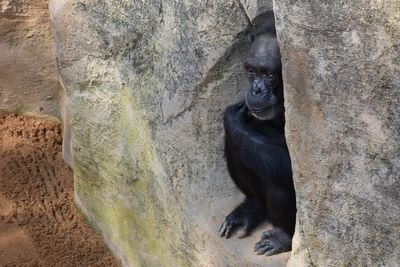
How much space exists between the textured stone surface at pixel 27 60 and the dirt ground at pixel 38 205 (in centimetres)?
13

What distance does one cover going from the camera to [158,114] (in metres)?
4.40

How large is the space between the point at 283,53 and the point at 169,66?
4.11 feet

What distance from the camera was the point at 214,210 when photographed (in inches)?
171

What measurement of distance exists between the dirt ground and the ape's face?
5.53 ft

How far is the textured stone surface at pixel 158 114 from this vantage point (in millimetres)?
4105

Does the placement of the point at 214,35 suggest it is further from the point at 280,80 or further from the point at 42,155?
the point at 42,155

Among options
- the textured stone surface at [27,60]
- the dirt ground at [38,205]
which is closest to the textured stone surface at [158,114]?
the dirt ground at [38,205]

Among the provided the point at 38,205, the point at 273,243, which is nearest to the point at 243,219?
the point at 273,243

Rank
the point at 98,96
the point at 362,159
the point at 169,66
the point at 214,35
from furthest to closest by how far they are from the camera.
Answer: the point at 98,96
the point at 169,66
the point at 214,35
the point at 362,159

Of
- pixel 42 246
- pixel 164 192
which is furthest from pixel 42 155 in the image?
pixel 164 192

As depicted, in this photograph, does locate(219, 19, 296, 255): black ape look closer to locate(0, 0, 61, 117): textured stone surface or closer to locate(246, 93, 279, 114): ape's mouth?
locate(246, 93, 279, 114): ape's mouth

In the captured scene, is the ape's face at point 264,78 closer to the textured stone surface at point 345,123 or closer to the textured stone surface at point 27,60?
the textured stone surface at point 345,123

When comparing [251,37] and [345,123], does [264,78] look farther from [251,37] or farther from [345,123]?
[345,123]

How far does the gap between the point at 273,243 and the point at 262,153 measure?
420 millimetres
